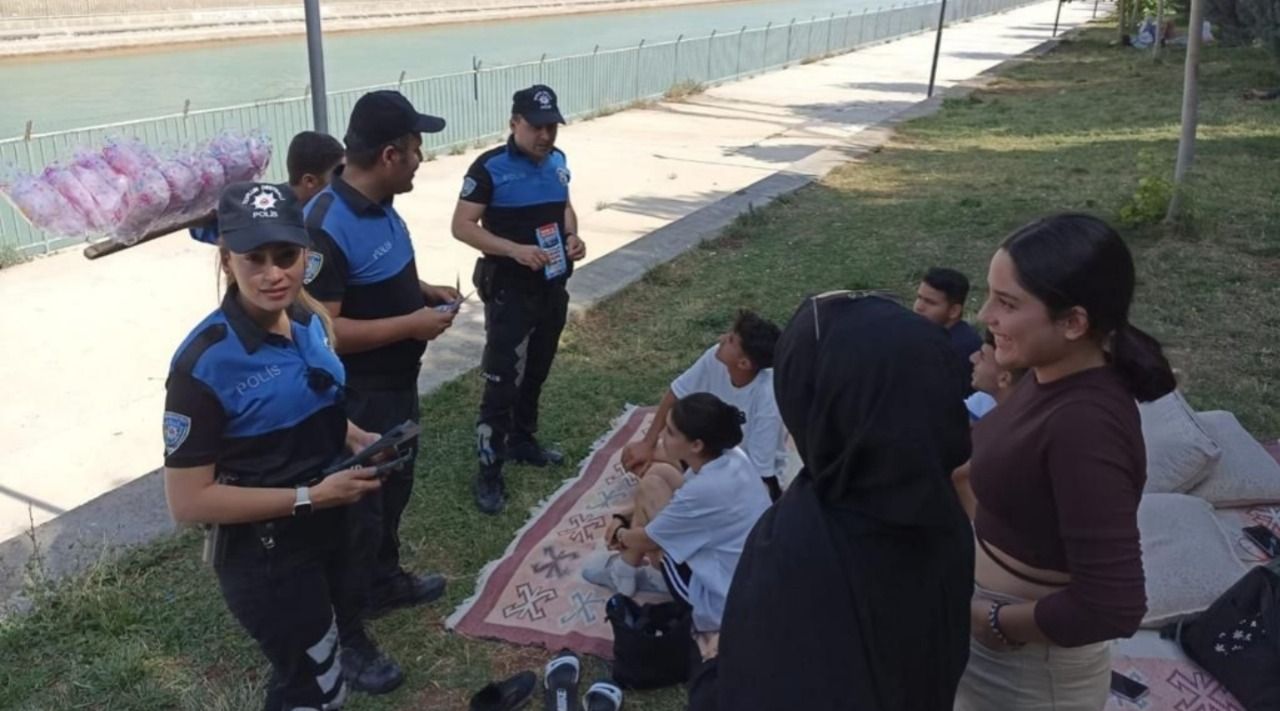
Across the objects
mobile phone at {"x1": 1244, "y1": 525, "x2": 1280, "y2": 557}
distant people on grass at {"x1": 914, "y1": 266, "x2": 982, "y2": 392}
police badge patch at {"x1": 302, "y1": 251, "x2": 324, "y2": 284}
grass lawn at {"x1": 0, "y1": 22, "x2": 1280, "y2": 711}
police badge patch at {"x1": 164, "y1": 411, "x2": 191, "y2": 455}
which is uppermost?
police badge patch at {"x1": 302, "y1": 251, "x2": 324, "y2": 284}

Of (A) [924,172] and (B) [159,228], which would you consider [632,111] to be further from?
(B) [159,228]

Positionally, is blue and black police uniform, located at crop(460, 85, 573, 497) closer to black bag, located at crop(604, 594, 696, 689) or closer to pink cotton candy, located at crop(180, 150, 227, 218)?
black bag, located at crop(604, 594, 696, 689)

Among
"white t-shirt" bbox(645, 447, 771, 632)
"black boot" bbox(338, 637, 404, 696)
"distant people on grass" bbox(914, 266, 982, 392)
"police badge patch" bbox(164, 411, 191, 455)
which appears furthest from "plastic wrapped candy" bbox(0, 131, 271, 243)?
"distant people on grass" bbox(914, 266, 982, 392)

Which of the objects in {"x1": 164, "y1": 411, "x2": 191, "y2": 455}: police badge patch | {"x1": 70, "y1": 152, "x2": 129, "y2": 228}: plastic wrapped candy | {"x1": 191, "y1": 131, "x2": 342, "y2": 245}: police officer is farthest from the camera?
{"x1": 191, "y1": 131, "x2": 342, "y2": 245}: police officer

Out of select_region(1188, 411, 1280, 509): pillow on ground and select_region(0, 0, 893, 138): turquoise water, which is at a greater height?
select_region(1188, 411, 1280, 509): pillow on ground

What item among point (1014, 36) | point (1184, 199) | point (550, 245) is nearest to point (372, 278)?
point (550, 245)

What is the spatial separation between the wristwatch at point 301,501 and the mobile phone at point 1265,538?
11.0 ft

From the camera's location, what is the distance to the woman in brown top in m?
1.84

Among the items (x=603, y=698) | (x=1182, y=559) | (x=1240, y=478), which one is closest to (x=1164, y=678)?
(x=1182, y=559)

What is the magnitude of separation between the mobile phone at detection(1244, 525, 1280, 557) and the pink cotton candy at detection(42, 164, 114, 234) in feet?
13.1

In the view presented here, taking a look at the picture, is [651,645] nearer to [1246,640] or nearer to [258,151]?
[1246,640]

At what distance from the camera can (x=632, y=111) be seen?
19.4 m

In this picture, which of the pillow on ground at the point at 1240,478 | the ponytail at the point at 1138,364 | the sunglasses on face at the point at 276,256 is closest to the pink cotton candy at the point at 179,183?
the sunglasses on face at the point at 276,256

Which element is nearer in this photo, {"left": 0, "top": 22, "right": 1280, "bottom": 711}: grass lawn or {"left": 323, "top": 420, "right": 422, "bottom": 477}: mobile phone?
{"left": 323, "top": 420, "right": 422, "bottom": 477}: mobile phone
